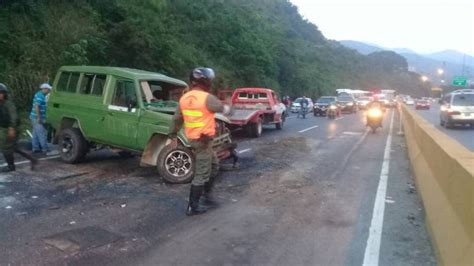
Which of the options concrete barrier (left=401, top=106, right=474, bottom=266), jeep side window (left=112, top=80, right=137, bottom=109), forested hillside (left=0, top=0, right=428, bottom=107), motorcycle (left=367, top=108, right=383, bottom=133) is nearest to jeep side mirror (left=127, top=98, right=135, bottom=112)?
jeep side window (left=112, top=80, right=137, bottom=109)

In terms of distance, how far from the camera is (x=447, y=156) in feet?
18.8

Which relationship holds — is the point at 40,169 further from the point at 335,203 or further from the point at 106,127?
the point at 335,203

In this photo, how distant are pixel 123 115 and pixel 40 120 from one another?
10.7 ft

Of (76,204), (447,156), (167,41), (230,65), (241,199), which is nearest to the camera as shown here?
(447,156)

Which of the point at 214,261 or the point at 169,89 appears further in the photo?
the point at 169,89

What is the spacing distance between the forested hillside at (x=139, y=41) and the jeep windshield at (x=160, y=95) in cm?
928

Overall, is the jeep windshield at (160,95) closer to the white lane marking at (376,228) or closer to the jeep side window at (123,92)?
the jeep side window at (123,92)

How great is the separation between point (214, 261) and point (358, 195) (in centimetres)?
395

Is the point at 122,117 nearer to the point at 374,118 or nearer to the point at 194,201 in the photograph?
the point at 194,201

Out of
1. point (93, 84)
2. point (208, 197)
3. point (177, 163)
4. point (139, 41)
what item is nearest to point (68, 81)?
point (93, 84)

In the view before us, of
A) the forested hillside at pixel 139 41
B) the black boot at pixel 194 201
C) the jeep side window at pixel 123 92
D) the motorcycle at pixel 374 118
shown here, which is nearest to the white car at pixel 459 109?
the motorcycle at pixel 374 118

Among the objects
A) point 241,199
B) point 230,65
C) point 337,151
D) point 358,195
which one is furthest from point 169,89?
point 230,65

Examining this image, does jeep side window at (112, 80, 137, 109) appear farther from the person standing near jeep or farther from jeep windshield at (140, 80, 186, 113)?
the person standing near jeep

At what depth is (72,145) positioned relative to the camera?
10.5 metres
